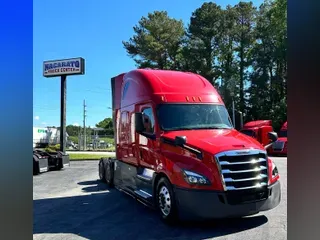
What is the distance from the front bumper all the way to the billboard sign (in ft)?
49.3

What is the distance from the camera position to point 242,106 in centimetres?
1694

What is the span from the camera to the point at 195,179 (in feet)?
14.6

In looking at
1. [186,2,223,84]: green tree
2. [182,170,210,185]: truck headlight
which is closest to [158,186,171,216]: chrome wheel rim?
[182,170,210,185]: truck headlight

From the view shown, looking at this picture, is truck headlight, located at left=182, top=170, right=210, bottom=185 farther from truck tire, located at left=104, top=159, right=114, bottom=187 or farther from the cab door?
truck tire, located at left=104, top=159, right=114, bottom=187

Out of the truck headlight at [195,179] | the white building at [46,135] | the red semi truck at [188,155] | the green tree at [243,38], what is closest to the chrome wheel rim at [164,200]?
the red semi truck at [188,155]

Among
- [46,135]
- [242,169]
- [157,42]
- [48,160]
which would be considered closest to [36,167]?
[48,160]

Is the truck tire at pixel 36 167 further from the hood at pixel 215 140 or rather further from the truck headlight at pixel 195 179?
the truck headlight at pixel 195 179

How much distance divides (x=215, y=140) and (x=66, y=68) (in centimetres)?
1531

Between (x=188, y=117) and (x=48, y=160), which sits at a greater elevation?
(x=188, y=117)

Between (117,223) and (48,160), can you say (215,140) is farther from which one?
(48,160)

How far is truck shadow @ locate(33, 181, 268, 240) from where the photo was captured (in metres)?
4.49

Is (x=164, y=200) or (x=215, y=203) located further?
(x=164, y=200)

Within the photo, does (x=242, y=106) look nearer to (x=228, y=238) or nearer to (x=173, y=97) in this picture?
(x=173, y=97)
